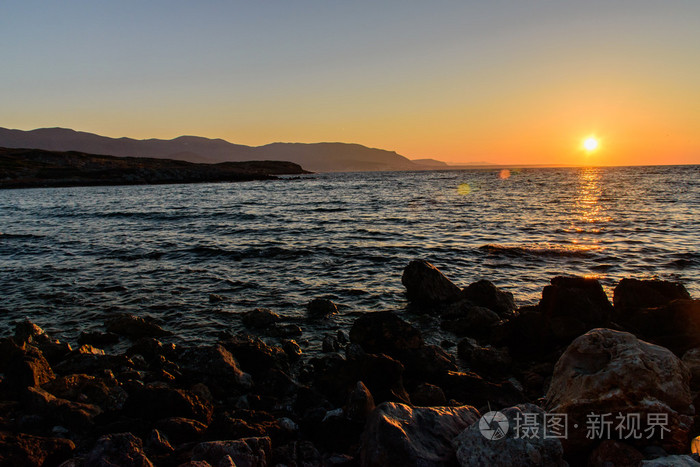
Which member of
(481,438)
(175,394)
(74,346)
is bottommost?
(74,346)

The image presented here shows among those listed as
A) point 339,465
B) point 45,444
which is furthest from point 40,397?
point 339,465

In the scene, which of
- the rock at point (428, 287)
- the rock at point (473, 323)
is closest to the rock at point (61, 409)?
the rock at point (473, 323)

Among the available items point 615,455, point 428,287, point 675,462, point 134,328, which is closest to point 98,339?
point 134,328

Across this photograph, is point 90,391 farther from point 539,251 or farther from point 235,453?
point 539,251

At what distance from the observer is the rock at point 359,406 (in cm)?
634

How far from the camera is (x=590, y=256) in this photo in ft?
65.1

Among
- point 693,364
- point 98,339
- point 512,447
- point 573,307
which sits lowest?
point 98,339

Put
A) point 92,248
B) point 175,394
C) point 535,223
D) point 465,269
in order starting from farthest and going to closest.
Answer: point 535,223, point 92,248, point 465,269, point 175,394

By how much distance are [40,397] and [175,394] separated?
7.68ft

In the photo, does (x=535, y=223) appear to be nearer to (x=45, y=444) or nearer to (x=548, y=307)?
(x=548, y=307)

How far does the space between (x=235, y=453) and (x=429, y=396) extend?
370 cm

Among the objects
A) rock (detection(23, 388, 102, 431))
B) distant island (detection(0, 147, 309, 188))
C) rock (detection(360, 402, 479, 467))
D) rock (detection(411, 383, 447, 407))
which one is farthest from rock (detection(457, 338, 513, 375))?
distant island (detection(0, 147, 309, 188))

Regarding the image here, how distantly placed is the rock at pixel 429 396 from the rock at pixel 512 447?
2.22 metres

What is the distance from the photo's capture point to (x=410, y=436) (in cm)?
510
